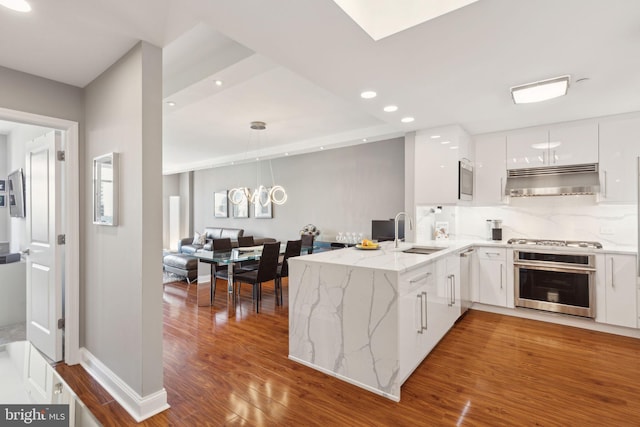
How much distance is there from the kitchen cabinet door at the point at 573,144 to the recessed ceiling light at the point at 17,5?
5025 mm

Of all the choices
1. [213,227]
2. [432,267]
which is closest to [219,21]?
[432,267]

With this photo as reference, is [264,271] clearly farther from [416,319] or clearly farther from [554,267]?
[554,267]

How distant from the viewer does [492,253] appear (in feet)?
13.0

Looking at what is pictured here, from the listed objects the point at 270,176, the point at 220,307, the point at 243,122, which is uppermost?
the point at 243,122

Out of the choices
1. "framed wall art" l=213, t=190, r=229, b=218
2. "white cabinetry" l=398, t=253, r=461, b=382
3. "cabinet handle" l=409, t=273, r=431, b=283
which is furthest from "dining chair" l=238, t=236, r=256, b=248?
"cabinet handle" l=409, t=273, r=431, b=283

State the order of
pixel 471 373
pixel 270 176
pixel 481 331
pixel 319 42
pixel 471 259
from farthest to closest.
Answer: pixel 270 176 < pixel 471 259 < pixel 481 331 < pixel 471 373 < pixel 319 42

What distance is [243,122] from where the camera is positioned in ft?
15.5

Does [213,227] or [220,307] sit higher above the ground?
[213,227]

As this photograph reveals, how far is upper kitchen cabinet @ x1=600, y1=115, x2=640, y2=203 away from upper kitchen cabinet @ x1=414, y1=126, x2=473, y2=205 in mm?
1438

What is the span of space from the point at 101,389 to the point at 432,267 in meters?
2.82

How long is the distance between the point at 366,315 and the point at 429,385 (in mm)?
735

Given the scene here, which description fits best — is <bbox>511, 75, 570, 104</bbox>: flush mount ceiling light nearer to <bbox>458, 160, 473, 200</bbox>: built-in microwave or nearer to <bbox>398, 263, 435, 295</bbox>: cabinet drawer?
<bbox>458, 160, 473, 200</bbox>: built-in microwave

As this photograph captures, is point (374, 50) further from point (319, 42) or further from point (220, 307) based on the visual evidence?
point (220, 307)

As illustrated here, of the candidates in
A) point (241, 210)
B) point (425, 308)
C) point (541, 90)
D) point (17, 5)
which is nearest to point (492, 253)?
point (425, 308)
